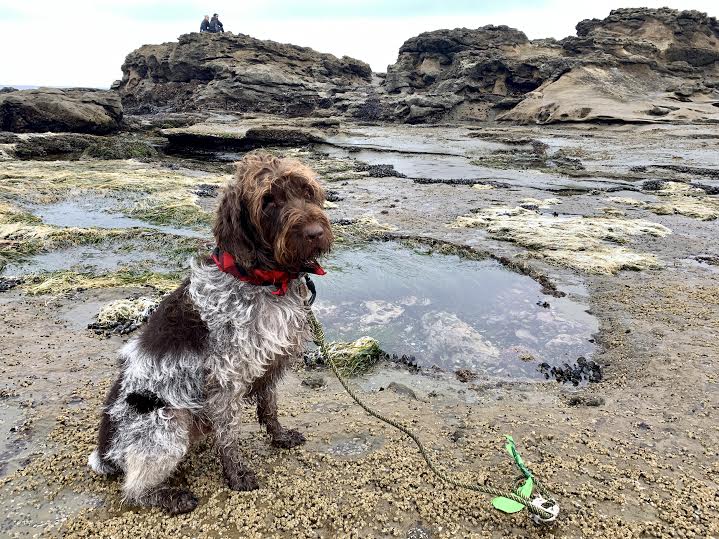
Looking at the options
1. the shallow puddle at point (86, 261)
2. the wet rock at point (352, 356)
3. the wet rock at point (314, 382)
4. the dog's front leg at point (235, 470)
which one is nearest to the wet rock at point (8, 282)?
the shallow puddle at point (86, 261)

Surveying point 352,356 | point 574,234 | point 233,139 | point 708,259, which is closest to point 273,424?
point 352,356

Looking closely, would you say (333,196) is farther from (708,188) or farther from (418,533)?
(418,533)

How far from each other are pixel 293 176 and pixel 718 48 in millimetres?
66546

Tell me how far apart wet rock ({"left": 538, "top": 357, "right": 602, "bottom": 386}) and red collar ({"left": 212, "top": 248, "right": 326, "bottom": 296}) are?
3998 millimetres

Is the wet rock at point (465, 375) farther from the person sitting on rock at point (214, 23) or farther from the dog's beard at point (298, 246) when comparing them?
the person sitting on rock at point (214, 23)

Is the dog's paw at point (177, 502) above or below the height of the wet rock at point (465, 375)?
above

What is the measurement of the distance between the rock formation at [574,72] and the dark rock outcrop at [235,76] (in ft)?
27.5

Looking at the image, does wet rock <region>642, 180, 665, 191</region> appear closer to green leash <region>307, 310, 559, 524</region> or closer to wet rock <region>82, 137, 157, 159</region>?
green leash <region>307, 310, 559, 524</region>

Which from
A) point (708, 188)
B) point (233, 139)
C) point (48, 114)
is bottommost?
point (708, 188)

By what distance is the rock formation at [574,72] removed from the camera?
37.0 m

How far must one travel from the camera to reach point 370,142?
31.0 meters

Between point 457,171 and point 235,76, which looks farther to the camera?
point 235,76

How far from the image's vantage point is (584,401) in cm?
537

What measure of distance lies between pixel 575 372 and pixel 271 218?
4.70m
